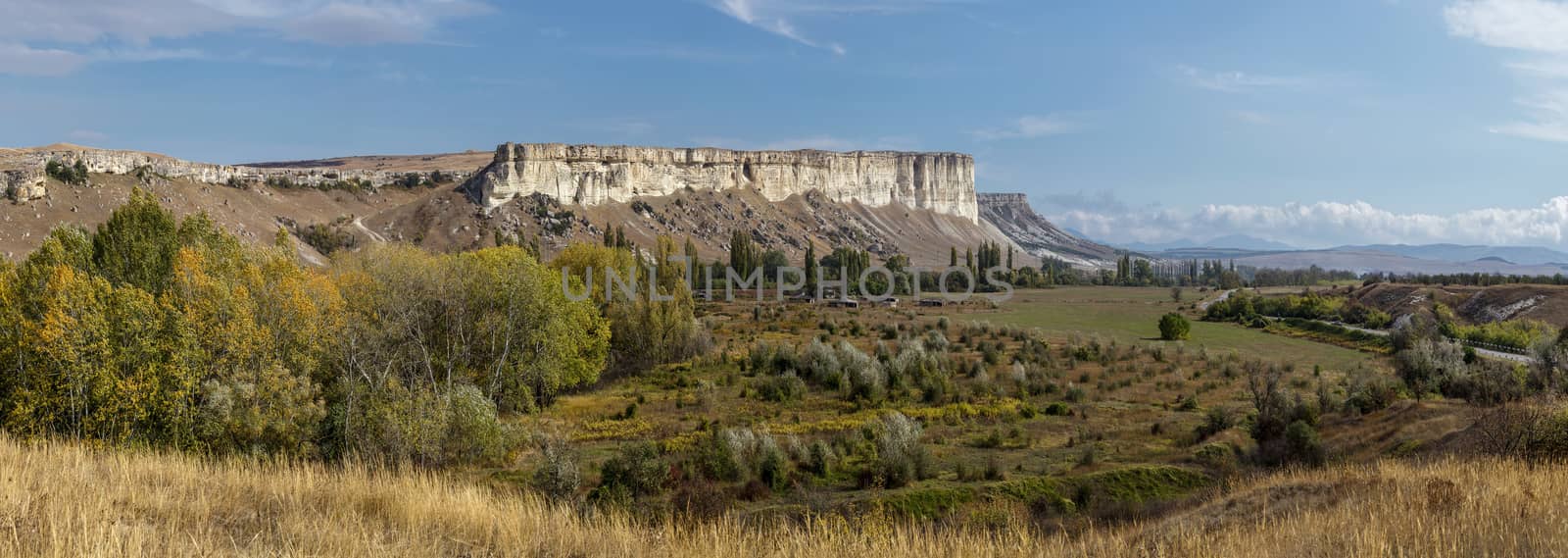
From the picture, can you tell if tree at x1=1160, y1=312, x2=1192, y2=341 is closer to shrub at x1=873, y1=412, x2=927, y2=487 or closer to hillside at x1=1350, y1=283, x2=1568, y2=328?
hillside at x1=1350, y1=283, x2=1568, y2=328

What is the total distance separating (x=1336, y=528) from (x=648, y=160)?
138 metres

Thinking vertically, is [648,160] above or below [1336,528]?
above

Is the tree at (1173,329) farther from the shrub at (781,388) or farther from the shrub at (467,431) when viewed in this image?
the shrub at (467,431)

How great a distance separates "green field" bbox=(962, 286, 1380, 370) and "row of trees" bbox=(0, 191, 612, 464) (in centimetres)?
4018

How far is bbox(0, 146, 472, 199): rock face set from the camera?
2771 inches

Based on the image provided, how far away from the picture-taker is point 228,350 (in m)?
17.8

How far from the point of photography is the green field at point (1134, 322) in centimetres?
4378

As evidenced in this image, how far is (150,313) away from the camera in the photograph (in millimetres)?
17422

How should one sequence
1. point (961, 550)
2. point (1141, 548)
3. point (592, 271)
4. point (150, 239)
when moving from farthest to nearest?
point (592, 271) → point (150, 239) → point (1141, 548) → point (961, 550)

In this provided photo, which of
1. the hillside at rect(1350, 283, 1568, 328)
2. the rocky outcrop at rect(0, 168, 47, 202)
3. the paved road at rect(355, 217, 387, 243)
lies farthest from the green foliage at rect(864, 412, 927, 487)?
the paved road at rect(355, 217, 387, 243)

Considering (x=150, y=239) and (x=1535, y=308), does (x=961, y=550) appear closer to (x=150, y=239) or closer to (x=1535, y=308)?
(x=150, y=239)

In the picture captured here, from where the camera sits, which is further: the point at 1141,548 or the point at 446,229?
the point at 446,229

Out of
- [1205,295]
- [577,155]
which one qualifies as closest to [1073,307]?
[1205,295]

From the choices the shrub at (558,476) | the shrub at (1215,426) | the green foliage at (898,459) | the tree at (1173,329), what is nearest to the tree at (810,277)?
the tree at (1173,329)
